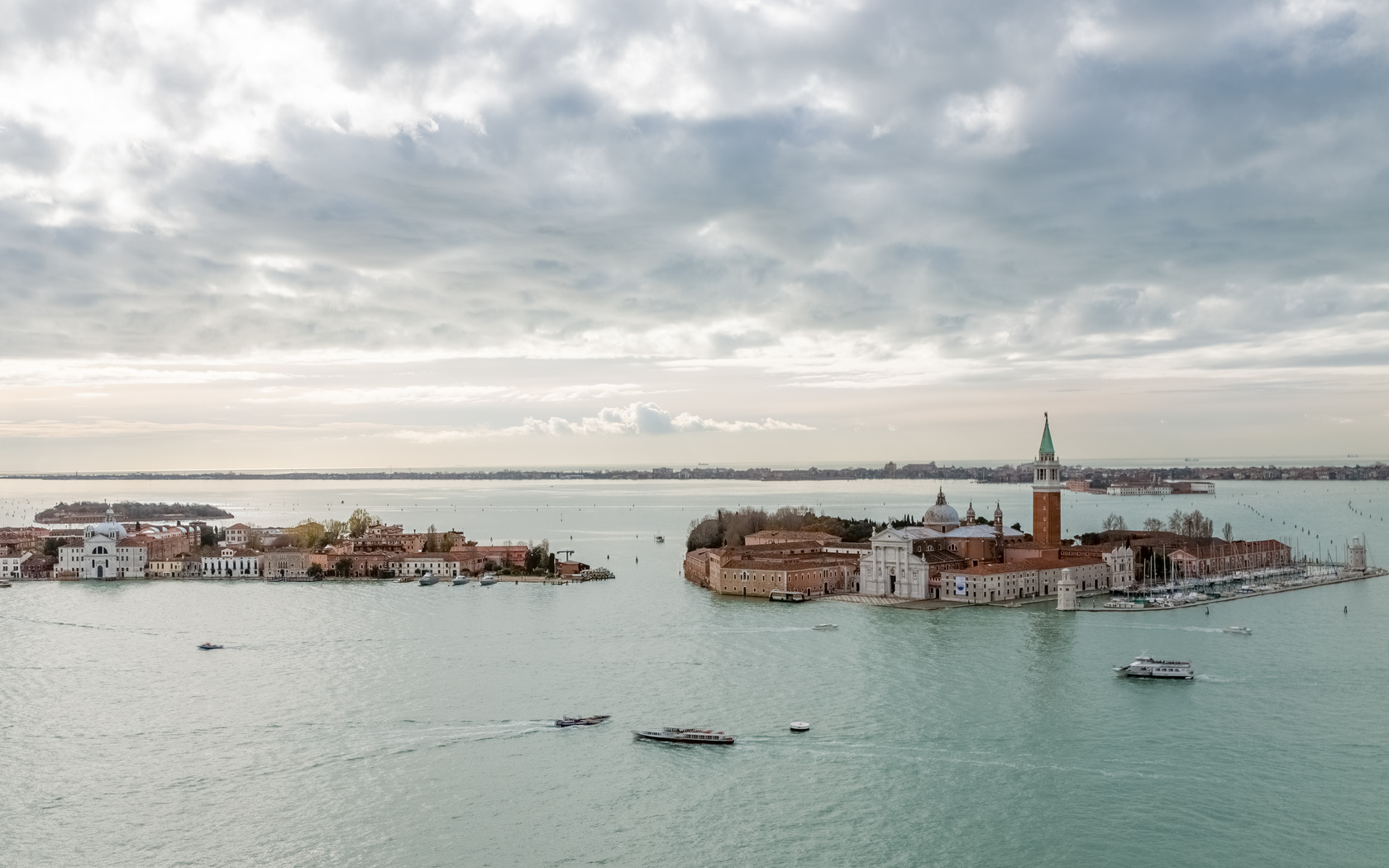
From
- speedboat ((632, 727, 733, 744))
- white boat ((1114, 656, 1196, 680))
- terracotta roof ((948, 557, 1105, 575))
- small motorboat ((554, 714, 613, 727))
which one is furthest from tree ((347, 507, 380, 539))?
white boat ((1114, 656, 1196, 680))

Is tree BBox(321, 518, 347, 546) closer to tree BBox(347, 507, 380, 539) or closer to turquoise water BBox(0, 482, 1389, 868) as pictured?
tree BBox(347, 507, 380, 539)

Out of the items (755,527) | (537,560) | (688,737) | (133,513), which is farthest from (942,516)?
(133,513)

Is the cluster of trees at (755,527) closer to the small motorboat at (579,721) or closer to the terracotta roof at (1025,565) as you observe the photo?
the terracotta roof at (1025,565)

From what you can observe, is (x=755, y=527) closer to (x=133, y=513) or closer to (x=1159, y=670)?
(x=1159, y=670)

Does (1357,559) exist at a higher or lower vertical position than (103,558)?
higher

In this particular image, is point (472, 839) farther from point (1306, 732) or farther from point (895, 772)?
point (1306, 732)

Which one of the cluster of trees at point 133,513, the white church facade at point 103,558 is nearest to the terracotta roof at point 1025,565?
the white church facade at point 103,558
